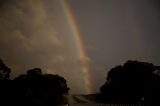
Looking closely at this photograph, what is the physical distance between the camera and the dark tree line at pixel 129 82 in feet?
166

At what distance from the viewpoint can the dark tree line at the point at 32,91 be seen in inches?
1707

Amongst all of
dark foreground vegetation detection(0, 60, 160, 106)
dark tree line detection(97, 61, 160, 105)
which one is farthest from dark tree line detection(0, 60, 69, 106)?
dark tree line detection(97, 61, 160, 105)

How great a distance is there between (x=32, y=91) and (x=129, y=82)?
20691 mm

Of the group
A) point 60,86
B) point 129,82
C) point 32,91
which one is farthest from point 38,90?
point 129,82

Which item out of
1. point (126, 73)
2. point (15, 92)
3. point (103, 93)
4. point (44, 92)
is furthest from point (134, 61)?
point (15, 92)

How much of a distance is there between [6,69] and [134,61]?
29.5 metres

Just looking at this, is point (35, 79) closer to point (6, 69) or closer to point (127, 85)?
point (6, 69)

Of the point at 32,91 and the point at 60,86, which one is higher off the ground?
the point at 60,86

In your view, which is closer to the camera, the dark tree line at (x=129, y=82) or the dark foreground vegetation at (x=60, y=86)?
the dark foreground vegetation at (x=60, y=86)

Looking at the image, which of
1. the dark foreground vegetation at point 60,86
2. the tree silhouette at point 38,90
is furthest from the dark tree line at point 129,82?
the tree silhouette at point 38,90

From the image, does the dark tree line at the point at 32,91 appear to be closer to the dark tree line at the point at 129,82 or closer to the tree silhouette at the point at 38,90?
the tree silhouette at the point at 38,90

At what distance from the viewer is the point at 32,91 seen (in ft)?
155

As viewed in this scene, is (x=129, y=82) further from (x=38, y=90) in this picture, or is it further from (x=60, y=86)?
(x=38, y=90)

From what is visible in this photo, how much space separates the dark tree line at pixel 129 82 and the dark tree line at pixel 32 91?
37.4 feet
